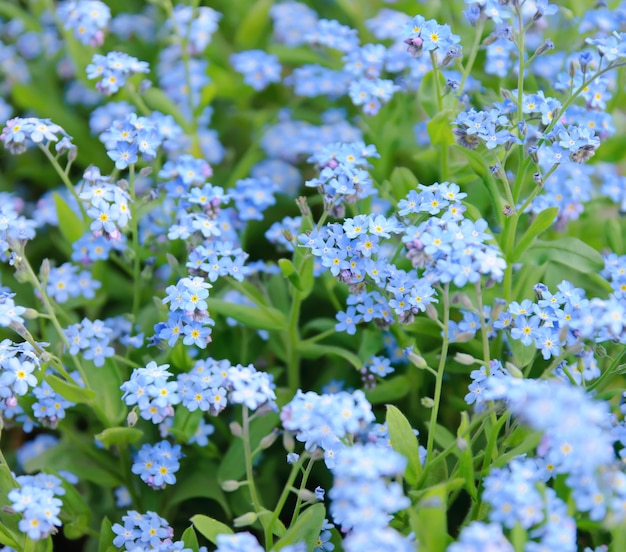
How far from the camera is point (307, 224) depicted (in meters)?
2.78

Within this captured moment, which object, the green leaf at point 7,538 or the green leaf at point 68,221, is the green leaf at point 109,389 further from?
the green leaf at point 68,221

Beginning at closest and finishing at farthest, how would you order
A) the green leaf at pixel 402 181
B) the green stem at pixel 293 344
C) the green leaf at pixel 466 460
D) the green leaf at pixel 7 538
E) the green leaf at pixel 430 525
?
the green leaf at pixel 430 525 → the green leaf at pixel 466 460 → the green leaf at pixel 7 538 → the green stem at pixel 293 344 → the green leaf at pixel 402 181

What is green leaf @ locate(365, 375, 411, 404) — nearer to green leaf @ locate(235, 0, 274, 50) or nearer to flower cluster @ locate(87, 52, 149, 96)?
flower cluster @ locate(87, 52, 149, 96)

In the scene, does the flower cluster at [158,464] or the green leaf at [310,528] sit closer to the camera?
the green leaf at [310,528]

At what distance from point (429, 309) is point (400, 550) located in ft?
2.63

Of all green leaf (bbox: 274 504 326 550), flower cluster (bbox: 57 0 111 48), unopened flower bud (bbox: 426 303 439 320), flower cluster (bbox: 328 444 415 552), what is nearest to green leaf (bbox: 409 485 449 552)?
flower cluster (bbox: 328 444 415 552)

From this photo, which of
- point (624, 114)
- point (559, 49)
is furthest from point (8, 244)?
point (624, 114)

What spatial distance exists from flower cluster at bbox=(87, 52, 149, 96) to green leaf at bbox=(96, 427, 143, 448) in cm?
130

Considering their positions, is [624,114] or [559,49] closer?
[559,49]

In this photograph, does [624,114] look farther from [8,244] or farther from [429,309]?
[8,244]

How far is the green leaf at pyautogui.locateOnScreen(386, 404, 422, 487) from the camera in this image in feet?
7.43

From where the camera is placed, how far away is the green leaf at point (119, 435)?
2.54 metres

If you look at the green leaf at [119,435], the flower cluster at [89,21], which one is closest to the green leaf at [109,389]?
the green leaf at [119,435]

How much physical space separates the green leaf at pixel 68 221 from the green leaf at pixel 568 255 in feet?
5.80
